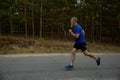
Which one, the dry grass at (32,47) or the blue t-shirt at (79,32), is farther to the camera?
the dry grass at (32,47)

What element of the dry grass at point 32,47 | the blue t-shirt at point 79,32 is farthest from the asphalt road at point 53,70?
the dry grass at point 32,47

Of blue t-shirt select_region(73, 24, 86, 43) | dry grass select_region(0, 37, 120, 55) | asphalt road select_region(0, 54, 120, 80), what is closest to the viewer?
asphalt road select_region(0, 54, 120, 80)

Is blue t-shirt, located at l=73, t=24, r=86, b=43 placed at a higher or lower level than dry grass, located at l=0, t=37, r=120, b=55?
higher

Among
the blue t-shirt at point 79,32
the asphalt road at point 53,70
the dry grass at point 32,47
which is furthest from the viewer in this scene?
the dry grass at point 32,47

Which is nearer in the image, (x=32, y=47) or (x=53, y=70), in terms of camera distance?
(x=53, y=70)

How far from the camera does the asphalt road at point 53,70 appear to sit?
8.45m

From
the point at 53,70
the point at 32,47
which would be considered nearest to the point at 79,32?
the point at 53,70

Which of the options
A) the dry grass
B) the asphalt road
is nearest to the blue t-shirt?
the asphalt road

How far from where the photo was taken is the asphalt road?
8.45 meters

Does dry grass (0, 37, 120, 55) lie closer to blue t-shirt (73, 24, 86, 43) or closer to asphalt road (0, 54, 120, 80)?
asphalt road (0, 54, 120, 80)

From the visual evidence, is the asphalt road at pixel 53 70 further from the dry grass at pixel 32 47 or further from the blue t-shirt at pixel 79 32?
the dry grass at pixel 32 47

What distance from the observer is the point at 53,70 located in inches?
379

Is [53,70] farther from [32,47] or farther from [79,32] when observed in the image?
[32,47]

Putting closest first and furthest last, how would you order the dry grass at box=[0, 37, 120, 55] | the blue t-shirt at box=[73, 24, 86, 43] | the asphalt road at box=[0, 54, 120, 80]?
1. the asphalt road at box=[0, 54, 120, 80]
2. the blue t-shirt at box=[73, 24, 86, 43]
3. the dry grass at box=[0, 37, 120, 55]
